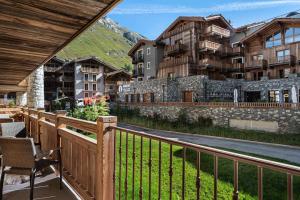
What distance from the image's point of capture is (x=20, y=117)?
7.83 meters

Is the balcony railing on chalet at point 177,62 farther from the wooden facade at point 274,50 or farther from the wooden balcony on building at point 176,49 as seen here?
the wooden facade at point 274,50

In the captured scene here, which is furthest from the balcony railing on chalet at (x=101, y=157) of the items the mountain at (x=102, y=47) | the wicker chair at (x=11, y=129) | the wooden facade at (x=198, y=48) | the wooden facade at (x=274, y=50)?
the mountain at (x=102, y=47)

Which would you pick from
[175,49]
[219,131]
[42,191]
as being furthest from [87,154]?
[175,49]

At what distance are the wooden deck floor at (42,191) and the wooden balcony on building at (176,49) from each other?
22611mm

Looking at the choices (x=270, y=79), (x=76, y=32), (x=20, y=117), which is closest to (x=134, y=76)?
(x=270, y=79)

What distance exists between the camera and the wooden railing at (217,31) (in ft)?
78.6

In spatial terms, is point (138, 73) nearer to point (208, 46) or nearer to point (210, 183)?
point (208, 46)

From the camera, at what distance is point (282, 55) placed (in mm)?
21938

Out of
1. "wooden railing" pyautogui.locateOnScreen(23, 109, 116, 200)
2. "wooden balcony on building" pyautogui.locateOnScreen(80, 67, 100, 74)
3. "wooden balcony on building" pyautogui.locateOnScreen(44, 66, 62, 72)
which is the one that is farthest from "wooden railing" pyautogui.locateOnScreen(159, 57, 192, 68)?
"wooden railing" pyautogui.locateOnScreen(23, 109, 116, 200)

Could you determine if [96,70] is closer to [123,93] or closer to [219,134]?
[123,93]

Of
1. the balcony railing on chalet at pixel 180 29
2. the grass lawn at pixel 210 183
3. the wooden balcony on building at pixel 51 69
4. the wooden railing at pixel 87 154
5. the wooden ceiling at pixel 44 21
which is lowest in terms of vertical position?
the grass lawn at pixel 210 183

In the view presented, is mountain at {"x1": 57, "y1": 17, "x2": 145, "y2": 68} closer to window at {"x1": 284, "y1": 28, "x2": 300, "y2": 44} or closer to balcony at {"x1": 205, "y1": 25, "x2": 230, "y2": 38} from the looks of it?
balcony at {"x1": 205, "y1": 25, "x2": 230, "y2": 38}

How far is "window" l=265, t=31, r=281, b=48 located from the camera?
73.5ft

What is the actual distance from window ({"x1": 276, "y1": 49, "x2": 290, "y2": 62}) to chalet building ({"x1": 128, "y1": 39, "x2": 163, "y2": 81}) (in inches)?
521
